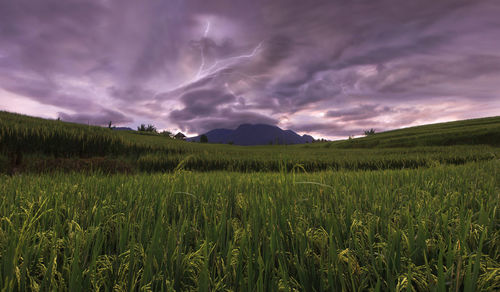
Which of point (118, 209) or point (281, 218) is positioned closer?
point (281, 218)

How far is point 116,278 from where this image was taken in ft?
3.01

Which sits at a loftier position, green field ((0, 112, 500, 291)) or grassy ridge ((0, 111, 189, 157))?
grassy ridge ((0, 111, 189, 157))

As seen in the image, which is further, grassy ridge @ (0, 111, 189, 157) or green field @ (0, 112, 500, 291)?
grassy ridge @ (0, 111, 189, 157)

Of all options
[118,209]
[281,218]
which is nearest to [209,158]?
[118,209]

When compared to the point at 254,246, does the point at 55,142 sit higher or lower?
higher

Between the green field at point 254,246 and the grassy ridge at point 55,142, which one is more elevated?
the grassy ridge at point 55,142

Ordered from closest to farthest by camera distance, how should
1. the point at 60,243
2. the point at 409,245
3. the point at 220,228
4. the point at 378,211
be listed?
the point at 409,245, the point at 60,243, the point at 220,228, the point at 378,211

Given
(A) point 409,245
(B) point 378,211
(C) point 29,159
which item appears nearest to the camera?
(A) point 409,245

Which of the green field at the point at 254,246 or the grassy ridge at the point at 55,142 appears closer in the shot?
the green field at the point at 254,246

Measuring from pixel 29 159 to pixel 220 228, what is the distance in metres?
8.54

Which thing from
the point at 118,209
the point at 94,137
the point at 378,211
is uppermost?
the point at 94,137

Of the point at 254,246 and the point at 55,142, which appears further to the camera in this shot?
the point at 55,142

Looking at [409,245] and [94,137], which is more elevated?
[94,137]

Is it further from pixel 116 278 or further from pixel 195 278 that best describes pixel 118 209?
pixel 195 278
